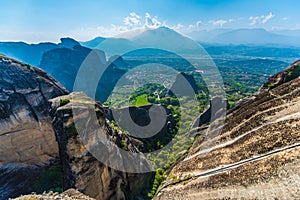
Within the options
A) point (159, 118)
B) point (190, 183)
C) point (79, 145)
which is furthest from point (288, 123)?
point (159, 118)

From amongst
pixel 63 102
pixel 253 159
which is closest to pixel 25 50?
pixel 63 102

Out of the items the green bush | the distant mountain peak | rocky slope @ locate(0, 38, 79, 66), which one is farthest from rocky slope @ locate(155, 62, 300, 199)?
the distant mountain peak

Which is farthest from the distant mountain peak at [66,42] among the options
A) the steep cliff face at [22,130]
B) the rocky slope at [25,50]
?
the steep cliff face at [22,130]

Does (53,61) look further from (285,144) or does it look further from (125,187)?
(285,144)

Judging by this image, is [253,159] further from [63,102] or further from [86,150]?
[63,102]

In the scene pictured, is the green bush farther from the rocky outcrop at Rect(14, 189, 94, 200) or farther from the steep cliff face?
the rocky outcrop at Rect(14, 189, 94, 200)

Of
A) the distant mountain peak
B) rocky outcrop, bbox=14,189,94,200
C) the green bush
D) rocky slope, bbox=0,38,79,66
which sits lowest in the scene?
rocky outcrop, bbox=14,189,94,200
